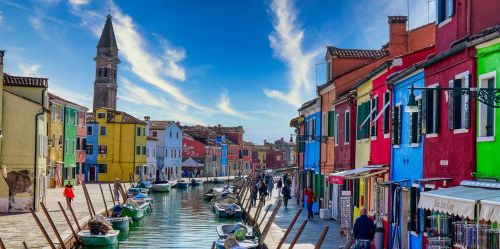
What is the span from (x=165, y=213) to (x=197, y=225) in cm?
826

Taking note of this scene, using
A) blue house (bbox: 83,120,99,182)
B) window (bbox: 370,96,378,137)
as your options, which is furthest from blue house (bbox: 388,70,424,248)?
blue house (bbox: 83,120,99,182)

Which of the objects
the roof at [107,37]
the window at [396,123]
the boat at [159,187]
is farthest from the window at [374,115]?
the roof at [107,37]

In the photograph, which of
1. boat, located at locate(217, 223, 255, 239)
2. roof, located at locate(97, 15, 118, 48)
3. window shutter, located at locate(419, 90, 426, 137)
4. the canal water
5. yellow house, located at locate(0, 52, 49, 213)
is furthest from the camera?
roof, located at locate(97, 15, 118, 48)

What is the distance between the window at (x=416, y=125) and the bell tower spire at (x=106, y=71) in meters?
95.8

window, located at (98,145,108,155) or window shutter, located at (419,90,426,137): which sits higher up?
window shutter, located at (419,90,426,137)

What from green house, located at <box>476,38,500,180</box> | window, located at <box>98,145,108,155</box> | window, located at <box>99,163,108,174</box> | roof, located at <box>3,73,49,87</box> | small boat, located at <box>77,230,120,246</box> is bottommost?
small boat, located at <box>77,230,120,246</box>

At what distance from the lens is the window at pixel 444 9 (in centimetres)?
1599

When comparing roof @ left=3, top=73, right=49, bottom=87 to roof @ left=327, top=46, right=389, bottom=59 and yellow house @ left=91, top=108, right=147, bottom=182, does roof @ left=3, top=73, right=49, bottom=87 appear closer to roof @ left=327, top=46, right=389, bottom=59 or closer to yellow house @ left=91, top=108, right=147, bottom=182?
roof @ left=327, top=46, right=389, bottom=59

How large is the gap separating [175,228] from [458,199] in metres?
26.0

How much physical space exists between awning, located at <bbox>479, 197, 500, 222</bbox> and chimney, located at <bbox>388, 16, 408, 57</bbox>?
1735 centimetres

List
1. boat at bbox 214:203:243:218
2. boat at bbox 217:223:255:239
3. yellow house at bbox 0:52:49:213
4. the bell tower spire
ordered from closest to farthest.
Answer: boat at bbox 217:223:255:239 → yellow house at bbox 0:52:49:213 → boat at bbox 214:203:243:218 → the bell tower spire

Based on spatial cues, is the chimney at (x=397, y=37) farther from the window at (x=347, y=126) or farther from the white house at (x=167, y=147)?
the white house at (x=167, y=147)

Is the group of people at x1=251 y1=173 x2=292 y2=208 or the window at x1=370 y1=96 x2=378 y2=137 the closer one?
the window at x1=370 y1=96 x2=378 y2=137

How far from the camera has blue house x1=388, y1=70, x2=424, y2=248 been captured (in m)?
18.0
